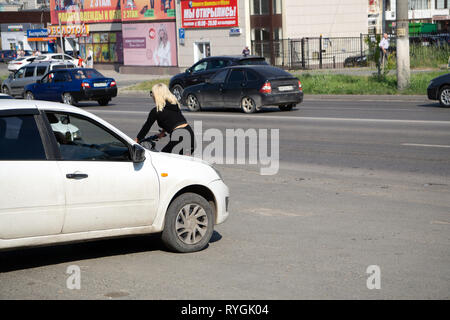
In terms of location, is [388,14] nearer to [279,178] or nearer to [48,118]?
[279,178]

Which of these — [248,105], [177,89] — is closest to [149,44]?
[177,89]

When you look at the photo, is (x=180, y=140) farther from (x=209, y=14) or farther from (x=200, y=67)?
(x=209, y=14)

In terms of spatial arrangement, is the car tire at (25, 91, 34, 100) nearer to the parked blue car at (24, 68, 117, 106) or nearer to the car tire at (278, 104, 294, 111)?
the parked blue car at (24, 68, 117, 106)

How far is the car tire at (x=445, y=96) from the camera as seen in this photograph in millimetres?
22058

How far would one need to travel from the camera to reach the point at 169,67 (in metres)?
53.3

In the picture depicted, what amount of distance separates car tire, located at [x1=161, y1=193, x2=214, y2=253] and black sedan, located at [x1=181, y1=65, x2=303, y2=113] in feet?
49.0

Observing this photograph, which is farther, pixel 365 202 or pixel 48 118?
pixel 365 202

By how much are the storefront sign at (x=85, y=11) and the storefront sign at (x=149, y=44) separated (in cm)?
303

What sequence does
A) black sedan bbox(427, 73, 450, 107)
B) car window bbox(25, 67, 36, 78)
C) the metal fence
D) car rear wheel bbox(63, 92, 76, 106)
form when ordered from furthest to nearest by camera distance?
the metal fence
car window bbox(25, 67, 36, 78)
car rear wheel bbox(63, 92, 76, 106)
black sedan bbox(427, 73, 450, 107)

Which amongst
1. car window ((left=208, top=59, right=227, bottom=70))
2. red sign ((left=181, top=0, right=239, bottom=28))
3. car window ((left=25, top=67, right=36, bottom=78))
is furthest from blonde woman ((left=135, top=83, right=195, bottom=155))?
red sign ((left=181, top=0, right=239, bottom=28))

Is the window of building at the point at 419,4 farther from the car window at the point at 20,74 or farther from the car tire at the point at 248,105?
the car tire at the point at 248,105

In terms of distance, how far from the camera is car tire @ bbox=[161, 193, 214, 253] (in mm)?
6977
